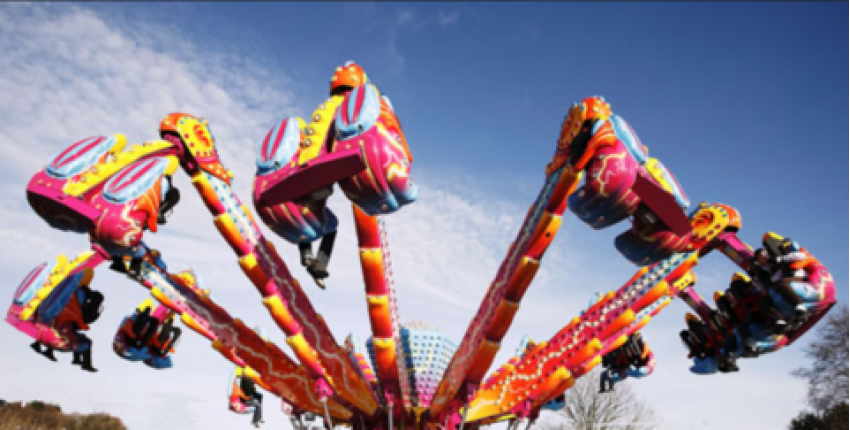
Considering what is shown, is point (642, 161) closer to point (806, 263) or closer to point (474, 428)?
point (806, 263)

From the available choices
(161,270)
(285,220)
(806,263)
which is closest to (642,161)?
(806,263)

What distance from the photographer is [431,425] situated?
8133 millimetres

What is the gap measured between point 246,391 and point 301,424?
1.74m

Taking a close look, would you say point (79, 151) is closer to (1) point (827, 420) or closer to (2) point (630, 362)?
(2) point (630, 362)

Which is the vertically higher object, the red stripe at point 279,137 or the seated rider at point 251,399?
the red stripe at point 279,137

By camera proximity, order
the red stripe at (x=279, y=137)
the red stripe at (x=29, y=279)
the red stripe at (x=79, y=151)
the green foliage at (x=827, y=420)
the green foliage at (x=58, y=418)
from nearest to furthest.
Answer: the red stripe at (x=279, y=137)
the red stripe at (x=79, y=151)
the red stripe at (x=29, y=279)
the green foliage at (x=827, y=420)
the green foliage at (x=58, y=418)

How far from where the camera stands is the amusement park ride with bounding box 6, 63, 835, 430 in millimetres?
4809

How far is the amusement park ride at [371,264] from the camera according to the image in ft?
15.8

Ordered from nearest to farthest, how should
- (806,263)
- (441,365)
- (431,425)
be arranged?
(806,263), (431,425), (441,365)

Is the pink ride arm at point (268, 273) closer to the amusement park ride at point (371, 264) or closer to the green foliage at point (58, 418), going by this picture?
the amusement park ride at point (371, 264)

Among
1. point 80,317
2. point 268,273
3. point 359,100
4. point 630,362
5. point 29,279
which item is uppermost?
point 359,100

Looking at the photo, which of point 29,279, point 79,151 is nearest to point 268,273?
point 79,151

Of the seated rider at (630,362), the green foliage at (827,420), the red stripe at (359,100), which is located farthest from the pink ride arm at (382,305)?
the green foliage at (827,420)

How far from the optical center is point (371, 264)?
661 centimetres
